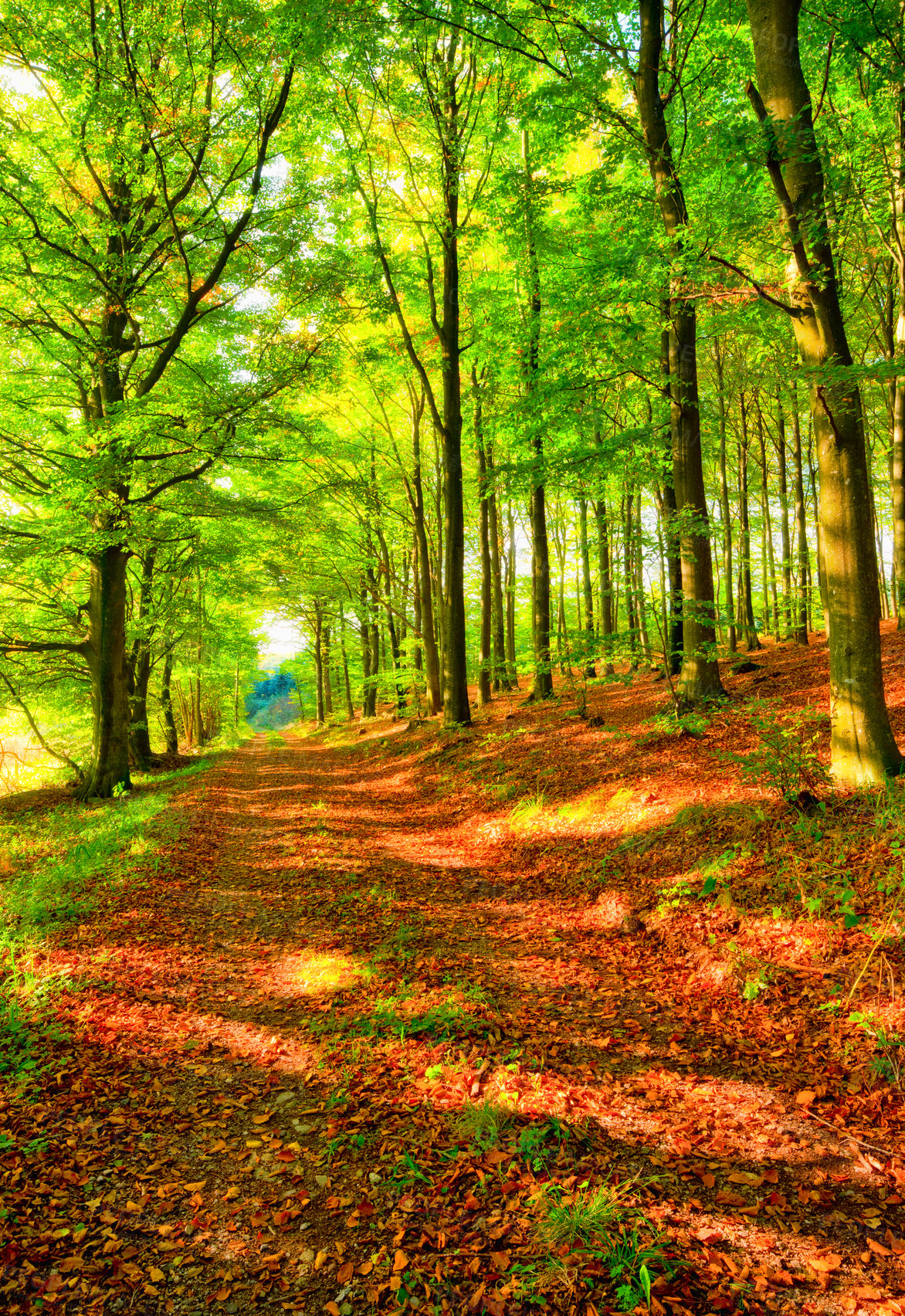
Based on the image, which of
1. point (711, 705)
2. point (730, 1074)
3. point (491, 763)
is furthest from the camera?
point (491, 763)

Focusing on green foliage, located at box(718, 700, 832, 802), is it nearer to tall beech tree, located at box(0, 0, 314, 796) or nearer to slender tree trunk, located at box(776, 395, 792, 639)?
tall beech tree, located at box(0, 0, 314, 796)

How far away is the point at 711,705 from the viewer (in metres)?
8.75

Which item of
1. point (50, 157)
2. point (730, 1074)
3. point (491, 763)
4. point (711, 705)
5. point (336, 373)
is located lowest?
point (730, 1074)

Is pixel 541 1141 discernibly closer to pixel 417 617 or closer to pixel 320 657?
pixel 417 617

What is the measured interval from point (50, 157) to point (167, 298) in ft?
8.20

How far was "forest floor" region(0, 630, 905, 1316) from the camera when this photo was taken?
2.49 m

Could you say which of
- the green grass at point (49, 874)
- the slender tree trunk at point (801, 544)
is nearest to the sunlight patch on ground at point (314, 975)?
the green grass at point (49, 874)

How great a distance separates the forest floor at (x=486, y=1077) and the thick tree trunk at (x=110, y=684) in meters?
6.31

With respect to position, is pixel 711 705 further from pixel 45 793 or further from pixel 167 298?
pixel 45 793

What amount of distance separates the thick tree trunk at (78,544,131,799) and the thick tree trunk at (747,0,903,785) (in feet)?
38.7

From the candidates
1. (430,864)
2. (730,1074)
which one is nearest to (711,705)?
(430,864)

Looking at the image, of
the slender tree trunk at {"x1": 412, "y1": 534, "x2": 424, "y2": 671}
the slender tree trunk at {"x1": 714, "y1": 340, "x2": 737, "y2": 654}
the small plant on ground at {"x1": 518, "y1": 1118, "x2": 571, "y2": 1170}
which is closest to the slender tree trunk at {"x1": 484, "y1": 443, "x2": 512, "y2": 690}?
the slender tree trunk at {"x1": 412, "y1": 534, "x2": 424, "y2": 671}

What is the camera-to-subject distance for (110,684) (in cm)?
1263

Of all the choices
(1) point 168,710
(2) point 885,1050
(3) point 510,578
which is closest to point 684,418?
(2) point 885,1050
